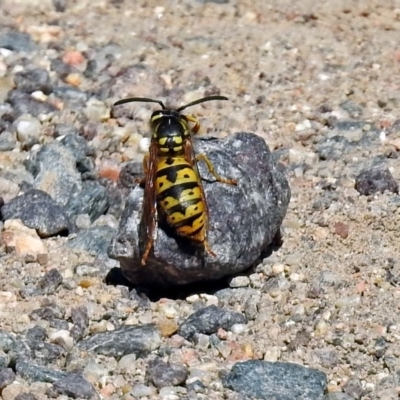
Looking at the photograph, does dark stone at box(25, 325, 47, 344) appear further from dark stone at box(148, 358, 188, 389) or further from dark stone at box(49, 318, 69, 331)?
dark stone at box(148, 358, 188, 389)

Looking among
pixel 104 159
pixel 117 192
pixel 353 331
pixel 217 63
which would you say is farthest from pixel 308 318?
pixel 217 63

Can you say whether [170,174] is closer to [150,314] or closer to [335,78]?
[150,314]

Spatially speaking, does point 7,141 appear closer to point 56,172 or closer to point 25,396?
point 56,172

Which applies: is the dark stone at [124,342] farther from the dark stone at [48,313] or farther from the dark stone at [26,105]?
the dark stone at [26,105]

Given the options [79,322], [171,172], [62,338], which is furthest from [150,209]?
[62,338]

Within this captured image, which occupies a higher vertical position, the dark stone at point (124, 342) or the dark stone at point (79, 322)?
the dark stone at point (124, 342)

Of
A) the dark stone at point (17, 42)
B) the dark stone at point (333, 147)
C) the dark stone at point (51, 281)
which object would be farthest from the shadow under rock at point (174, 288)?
the dark stone at point (17, 42)
